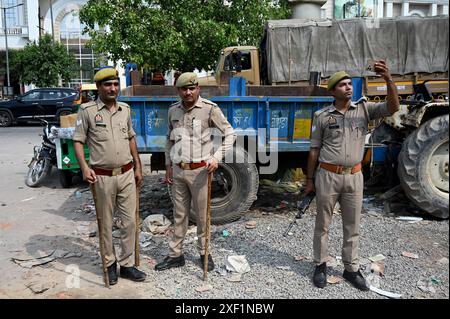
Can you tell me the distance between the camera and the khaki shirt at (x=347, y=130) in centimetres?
355

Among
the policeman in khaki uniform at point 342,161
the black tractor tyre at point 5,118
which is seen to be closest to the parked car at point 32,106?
the black tractor tyre at point 5,118

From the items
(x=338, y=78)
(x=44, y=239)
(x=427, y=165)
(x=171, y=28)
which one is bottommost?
(x=44, y=239)

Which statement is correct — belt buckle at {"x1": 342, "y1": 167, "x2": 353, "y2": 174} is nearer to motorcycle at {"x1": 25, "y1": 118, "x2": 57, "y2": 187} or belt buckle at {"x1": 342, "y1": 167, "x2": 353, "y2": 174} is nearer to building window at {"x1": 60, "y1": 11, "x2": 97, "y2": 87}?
motorcycle at {"x1": 25, "y1": 118, "x2": 57, "y2": 187}

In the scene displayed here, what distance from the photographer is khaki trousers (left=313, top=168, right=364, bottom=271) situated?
142 inches

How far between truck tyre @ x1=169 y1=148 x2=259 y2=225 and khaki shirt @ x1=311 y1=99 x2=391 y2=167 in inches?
65.9

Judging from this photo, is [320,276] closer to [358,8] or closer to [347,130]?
[347,130]

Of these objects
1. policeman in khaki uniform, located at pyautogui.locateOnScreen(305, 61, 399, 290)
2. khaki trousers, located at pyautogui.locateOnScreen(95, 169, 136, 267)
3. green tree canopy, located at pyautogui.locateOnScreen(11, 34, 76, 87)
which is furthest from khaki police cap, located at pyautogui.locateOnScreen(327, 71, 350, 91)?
green tree canopy, located at pyautogui.locateOnScreen(11, 34, 76, 87)

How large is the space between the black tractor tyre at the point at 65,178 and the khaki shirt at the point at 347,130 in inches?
209

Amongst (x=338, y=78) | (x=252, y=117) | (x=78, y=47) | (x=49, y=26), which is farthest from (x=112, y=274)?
(x=49, y=26)

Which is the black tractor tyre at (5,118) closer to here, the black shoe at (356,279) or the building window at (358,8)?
the building window at (358,8)

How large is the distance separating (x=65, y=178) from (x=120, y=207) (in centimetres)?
411

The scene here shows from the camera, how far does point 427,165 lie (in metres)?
5.21
